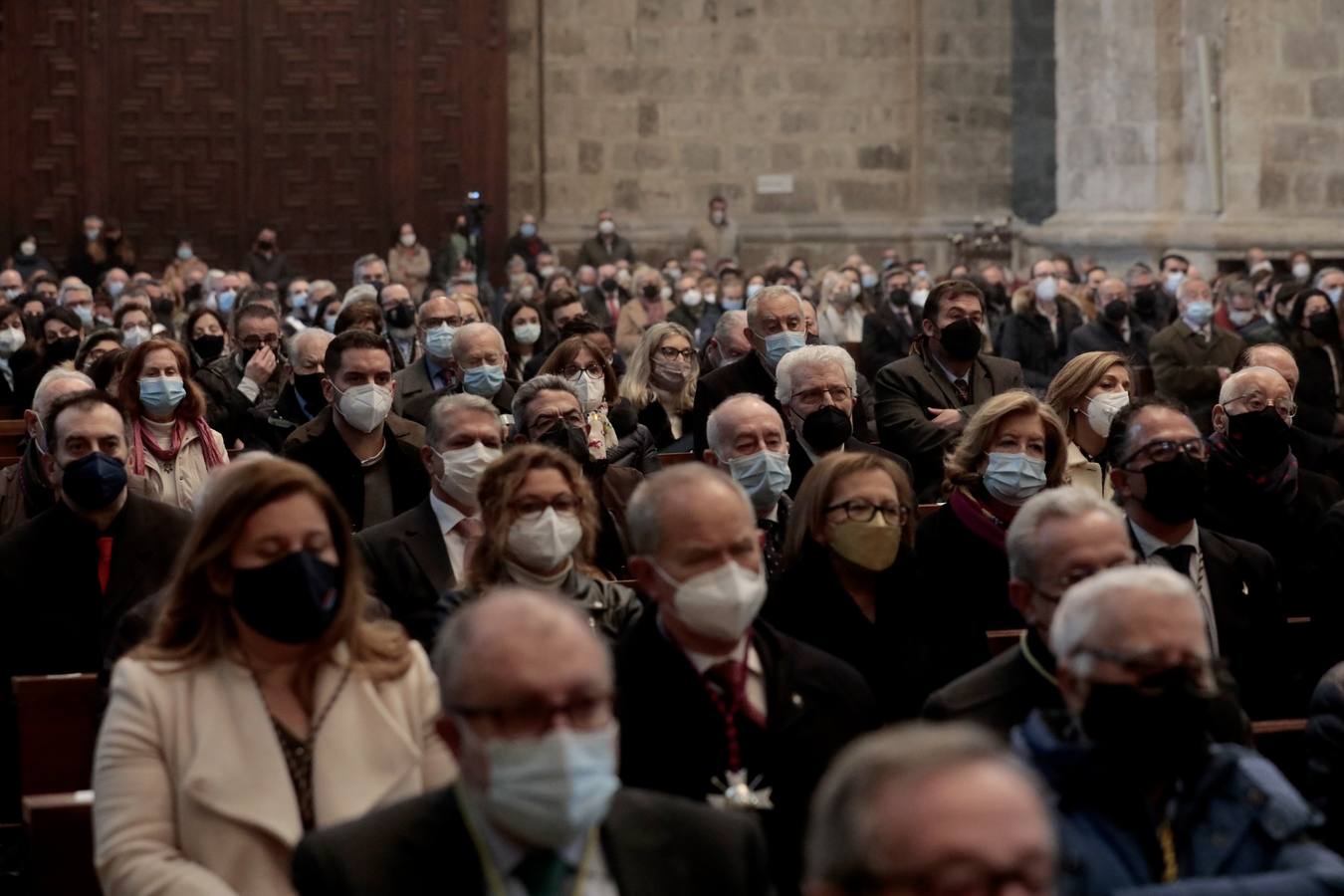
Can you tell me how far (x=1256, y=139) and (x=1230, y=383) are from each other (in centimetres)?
1336

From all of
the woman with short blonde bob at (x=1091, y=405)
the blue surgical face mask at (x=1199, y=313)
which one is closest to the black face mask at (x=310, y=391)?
the woman with short blonde bob at (x=1091, y=405)

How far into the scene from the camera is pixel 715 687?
14.2 ft

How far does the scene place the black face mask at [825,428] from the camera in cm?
743

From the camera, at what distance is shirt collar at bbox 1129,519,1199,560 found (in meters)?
5.72

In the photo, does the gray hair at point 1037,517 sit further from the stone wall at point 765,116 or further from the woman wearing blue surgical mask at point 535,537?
the stone wall at point 765,116

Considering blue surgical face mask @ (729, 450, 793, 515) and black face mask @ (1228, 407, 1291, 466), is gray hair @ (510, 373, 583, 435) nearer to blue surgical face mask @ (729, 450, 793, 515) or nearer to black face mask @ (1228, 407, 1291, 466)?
blue surgical face mask @ (729, 450, 793, 515)

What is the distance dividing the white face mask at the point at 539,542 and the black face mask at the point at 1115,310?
981 cm

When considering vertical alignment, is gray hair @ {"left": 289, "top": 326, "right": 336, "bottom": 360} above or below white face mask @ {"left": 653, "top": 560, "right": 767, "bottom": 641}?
above

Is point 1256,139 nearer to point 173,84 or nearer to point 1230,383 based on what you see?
point 173,84

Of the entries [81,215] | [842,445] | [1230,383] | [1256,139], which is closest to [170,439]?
[842,445]

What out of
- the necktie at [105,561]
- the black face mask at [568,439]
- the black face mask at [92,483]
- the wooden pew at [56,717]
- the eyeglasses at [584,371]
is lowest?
the wooden pew at [56,717]

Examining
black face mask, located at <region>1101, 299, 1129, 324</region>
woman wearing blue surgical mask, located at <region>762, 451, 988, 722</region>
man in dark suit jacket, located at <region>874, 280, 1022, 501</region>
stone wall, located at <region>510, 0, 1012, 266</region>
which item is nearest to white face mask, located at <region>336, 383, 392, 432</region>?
man in dark suit jacket, located at <region>874, 280, 1022, 501</region>

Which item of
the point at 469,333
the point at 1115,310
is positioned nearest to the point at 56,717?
the point at 469,333

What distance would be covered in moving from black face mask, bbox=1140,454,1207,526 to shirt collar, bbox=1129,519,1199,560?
0.17 ft
